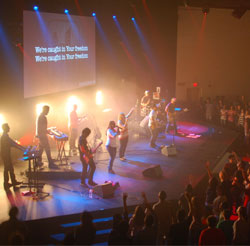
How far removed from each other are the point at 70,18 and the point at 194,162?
6.45 meters

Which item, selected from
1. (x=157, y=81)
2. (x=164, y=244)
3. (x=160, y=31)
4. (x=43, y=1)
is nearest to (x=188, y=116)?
(x=157, y=81)

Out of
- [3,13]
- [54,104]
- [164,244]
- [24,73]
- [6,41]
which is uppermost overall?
[3,13]

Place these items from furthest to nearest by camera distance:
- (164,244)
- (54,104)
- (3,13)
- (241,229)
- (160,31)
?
(160,31), (54,104), (3,13), (164,244), (241,229)

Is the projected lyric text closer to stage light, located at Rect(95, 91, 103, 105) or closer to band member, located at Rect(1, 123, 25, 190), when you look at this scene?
stage light, located at Rect(95, 91, 103, 105)

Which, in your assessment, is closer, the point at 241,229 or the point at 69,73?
the point at 241,229

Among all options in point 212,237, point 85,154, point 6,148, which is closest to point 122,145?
point 85,154

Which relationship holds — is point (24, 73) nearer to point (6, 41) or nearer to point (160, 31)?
point (6, 41)

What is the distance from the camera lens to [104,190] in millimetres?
7656

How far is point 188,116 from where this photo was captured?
18.3 m

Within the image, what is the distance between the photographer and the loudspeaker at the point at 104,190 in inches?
301

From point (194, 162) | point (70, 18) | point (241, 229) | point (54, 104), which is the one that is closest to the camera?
point (241, 229)

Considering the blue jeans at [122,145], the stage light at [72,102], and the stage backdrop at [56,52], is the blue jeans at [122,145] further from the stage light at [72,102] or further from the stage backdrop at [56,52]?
the stage light at [72,102]

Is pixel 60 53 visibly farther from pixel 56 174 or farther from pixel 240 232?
pixel 240 232

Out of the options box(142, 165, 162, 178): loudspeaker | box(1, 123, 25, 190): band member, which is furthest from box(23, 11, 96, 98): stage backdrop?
box(142, 165, 162, 178): loudspeaker
